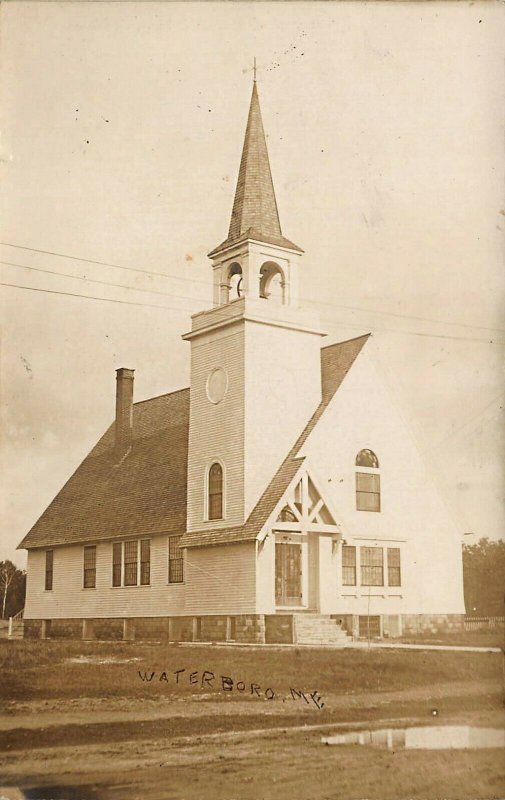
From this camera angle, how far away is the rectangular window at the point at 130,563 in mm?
20641

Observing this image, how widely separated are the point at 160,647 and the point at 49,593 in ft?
15.9

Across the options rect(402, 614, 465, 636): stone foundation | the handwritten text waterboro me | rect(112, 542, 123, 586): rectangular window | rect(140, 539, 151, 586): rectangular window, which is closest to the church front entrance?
rect(402, 614, 465, 636): stone foundation

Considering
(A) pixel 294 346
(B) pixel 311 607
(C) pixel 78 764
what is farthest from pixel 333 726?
(A) pixel 294 346

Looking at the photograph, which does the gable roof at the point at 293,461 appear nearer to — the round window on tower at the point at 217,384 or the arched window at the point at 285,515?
the arched window at the point at 285,515

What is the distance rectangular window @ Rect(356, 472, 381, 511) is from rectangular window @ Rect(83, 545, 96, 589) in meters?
6.73

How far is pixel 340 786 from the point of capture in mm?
11016

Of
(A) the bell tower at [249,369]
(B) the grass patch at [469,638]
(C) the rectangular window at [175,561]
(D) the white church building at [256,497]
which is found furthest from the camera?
(C) the rectangular window at [175,561]

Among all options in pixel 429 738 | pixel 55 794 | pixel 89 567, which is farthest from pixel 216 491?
pixel 55 794

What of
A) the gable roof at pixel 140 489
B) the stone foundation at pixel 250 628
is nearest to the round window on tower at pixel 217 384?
the gable roof at pixel 140 489

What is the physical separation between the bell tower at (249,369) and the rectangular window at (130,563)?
2.47 m

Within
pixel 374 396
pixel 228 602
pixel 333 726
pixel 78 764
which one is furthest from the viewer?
pixel 228 602

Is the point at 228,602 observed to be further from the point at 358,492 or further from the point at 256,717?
the point at 256,717

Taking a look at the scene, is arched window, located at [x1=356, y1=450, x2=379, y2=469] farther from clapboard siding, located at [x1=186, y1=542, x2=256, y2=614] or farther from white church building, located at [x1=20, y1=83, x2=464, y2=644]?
clapboard siding, located at [x1=186, y1=542, x2=256, y2=614]

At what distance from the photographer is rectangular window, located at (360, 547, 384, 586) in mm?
15602
